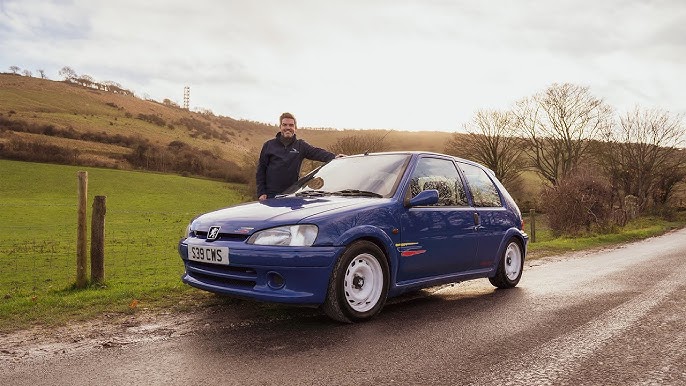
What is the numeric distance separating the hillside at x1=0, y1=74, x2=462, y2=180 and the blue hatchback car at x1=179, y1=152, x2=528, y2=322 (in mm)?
39297

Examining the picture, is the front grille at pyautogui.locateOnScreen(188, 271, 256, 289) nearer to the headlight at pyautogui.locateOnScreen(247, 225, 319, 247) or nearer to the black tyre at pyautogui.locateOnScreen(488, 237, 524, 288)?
the headlight at pyautogui.locateOnScreen(247, 225, 319, 247)

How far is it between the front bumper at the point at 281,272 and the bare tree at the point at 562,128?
151 ft

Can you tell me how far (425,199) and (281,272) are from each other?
1.75 meters

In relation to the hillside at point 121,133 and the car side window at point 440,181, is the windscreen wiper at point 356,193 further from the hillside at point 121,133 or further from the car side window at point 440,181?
the hillside at point 121,133

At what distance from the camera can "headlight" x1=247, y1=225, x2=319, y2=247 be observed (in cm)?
483

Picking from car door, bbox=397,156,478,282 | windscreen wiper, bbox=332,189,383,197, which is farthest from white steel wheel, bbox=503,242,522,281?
windscreen wiper, bbox=332,189,383,197

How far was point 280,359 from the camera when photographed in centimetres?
407

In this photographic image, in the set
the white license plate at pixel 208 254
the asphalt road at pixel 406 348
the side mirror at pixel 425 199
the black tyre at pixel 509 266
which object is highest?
the side mirror at pixel 425 199

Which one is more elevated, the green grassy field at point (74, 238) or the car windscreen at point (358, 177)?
the car windscreen at point (358, 177)

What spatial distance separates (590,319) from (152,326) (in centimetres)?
430

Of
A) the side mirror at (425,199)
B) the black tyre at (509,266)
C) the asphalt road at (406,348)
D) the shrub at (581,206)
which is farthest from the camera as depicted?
the shrub at (581,206)

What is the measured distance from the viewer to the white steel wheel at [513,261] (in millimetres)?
7543

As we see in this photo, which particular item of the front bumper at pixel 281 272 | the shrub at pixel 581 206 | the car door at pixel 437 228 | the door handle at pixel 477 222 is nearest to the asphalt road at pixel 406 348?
the front bumper at pixel 281 272

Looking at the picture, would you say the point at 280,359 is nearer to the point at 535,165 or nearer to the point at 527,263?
the point at 527,263
